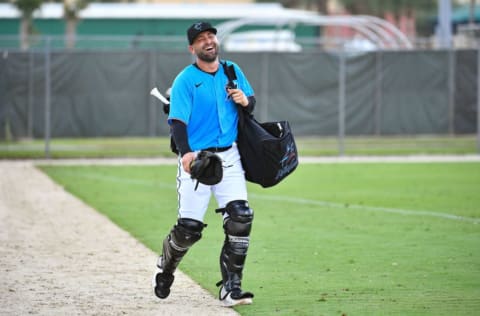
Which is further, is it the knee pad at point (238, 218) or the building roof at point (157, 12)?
the building roof at point (157, 12)

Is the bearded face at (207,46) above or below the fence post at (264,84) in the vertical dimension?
above

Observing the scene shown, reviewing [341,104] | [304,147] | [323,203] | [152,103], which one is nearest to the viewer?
[323,203]

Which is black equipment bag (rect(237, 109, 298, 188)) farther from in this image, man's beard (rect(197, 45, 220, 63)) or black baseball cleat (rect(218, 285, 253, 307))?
black baseball cleat (rect(218, 285, 253, 307))

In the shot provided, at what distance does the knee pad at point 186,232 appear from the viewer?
27.0 ft

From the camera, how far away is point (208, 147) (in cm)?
834

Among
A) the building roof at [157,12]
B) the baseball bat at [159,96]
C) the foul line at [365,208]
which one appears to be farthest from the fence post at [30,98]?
the building roof at [157,12]

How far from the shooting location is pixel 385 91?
2784cm

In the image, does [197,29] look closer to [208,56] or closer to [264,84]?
[208,56]

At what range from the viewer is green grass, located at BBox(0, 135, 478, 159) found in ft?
81.6

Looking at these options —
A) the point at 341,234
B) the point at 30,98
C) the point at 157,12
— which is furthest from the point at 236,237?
the point at 157,12

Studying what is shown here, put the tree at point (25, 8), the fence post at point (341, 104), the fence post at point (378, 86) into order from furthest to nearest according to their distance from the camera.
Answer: the tree at point (25, 8), the fence post at point (378, 86), the fence post at point (341, 104)

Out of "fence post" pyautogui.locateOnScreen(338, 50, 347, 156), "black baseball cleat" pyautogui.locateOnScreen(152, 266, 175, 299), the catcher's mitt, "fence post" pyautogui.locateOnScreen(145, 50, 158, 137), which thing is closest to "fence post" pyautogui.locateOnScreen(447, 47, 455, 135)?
"fence post" pyautogui.locateOnScreen(338, 50, 347, 156)

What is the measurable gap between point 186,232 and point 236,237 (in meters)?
0.38

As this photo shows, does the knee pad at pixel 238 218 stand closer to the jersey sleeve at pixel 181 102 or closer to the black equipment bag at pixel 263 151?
the black equipment bag at pixel 263 151
